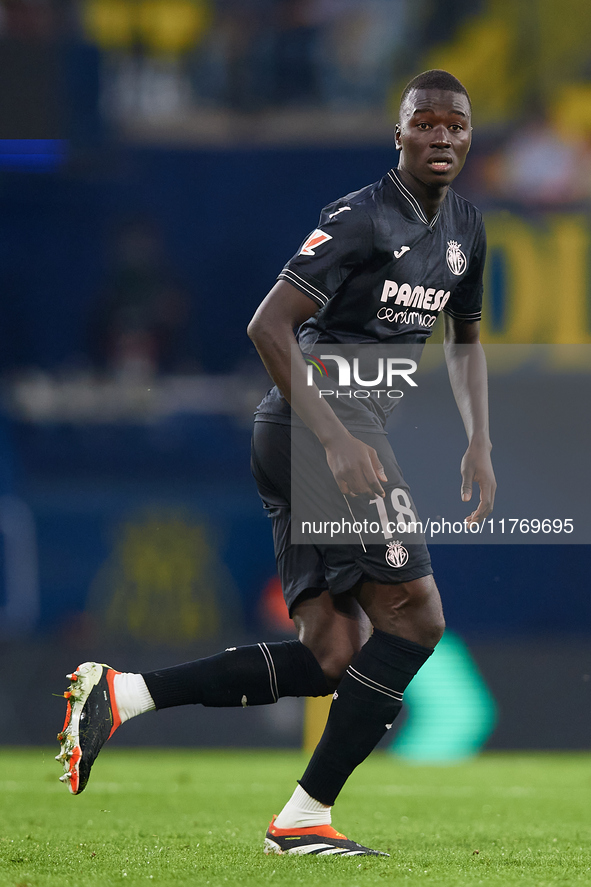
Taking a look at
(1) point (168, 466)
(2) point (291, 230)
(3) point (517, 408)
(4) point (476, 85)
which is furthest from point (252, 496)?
(4) point (476, 85)

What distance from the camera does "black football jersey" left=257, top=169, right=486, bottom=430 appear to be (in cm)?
286

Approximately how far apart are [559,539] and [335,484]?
5.29 meters

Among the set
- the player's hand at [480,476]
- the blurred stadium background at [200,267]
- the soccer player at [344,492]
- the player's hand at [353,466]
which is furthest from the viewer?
the blurred stadium background at [200,267]

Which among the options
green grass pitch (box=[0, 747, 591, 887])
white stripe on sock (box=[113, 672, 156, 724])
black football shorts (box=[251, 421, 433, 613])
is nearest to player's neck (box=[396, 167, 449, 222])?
black football shorts (box=[251, 421, 433, 613])

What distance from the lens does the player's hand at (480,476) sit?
3.25 m

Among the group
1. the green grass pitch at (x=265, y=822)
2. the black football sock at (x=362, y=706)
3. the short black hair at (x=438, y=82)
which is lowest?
the green grass pitch at (x=265, y=822)

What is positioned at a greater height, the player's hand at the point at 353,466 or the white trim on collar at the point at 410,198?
the white trim on collar at the point at 410,198

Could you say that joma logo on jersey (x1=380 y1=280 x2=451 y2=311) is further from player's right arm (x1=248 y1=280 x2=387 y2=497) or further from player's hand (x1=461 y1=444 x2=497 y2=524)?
player's hand (x1=461 y1=444 x2=497 y2=524)

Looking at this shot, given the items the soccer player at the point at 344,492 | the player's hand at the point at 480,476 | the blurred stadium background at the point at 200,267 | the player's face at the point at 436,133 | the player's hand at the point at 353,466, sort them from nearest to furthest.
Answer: the player's hand at the point at 353,466 < the soccer player at the point at 344,492 < the player's face at the point at 436,133 < the player's hand at the point at 480,476 < the blurred stadium background at the point at 200,267

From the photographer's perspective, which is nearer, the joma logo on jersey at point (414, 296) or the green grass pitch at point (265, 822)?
the green grass pitch at point (265, 822)

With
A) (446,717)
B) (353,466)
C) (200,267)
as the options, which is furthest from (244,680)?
(200,267)

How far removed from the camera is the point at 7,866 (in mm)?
2643

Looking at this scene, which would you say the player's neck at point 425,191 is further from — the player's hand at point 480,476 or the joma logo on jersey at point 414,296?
the player's hand at point 480,476

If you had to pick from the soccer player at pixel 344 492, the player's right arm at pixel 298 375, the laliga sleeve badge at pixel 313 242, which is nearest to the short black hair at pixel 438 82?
the soccer player at pixel 344 492
